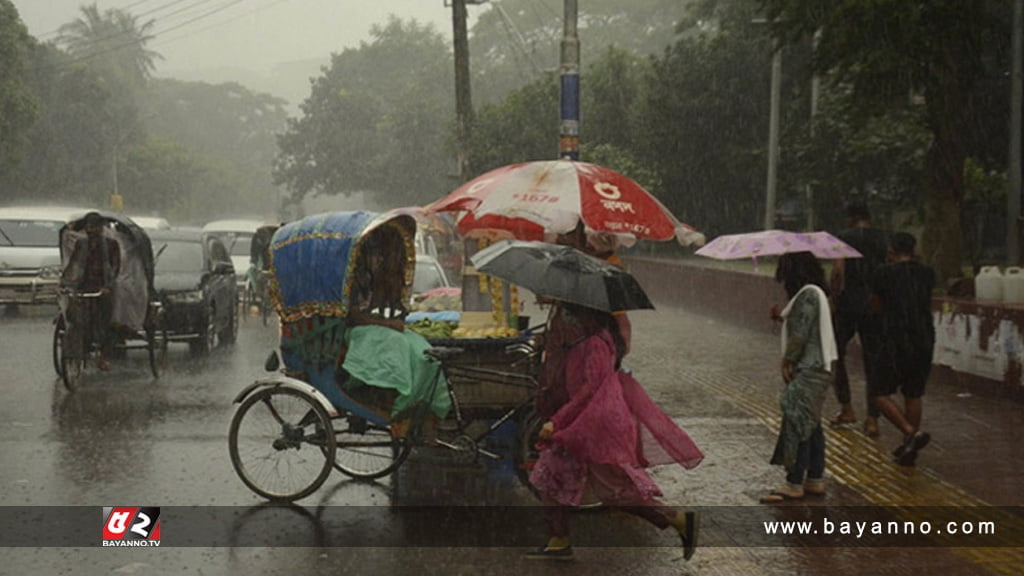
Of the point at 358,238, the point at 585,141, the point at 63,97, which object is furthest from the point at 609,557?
the point at 63,97

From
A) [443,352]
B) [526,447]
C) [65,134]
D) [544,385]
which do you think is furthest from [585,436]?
[65,134]

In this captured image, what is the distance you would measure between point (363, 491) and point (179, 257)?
1049 centimetres

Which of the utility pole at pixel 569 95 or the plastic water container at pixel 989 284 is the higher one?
the utility pole at pixel 569 95

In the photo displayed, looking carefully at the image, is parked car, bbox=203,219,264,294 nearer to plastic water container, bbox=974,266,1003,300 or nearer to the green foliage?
the green foliage

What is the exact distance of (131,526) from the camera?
285 inches

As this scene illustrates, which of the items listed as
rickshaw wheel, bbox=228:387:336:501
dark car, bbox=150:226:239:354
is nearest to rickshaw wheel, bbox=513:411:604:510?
rickshaw wheel, bbox=228:387:336:501

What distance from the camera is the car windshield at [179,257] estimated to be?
1752cm

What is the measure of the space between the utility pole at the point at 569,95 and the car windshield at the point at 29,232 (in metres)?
12.6

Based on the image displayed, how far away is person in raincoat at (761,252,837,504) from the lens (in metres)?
7.97

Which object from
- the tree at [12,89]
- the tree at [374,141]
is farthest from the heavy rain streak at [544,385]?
the tree at [374,141]

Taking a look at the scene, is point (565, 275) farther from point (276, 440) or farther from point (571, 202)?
point (276, 440)

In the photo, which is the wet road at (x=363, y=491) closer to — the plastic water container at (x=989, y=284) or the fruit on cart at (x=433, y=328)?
the fruit on cart at (x=433, y=328)

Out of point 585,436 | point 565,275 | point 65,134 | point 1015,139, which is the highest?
point 65,134

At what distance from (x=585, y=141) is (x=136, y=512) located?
3503 cm
